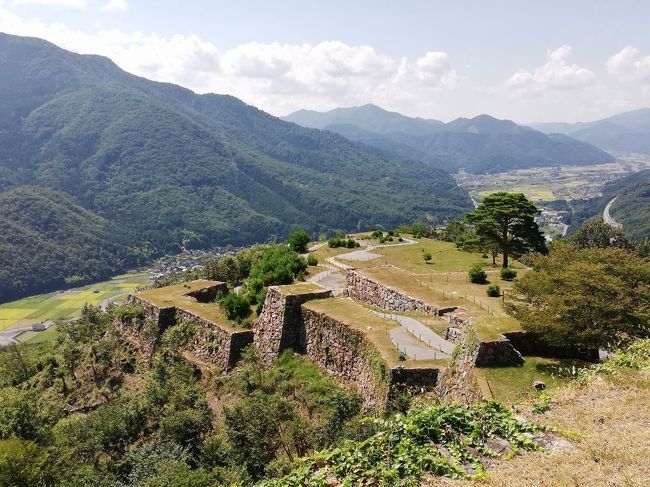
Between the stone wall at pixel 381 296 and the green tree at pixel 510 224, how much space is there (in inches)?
479

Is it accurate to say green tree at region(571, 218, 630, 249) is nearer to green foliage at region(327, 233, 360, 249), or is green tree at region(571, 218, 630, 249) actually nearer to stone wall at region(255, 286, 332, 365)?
green foliage at region(327, 233, 360, 249)

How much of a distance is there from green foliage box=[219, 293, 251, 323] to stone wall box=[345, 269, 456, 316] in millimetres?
7269

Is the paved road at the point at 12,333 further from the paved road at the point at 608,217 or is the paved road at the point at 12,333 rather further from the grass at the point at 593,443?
the paved road at the point at 608,217

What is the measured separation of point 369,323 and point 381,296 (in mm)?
6790

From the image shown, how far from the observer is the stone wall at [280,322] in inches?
1030

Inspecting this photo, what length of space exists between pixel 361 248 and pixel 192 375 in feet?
87.4

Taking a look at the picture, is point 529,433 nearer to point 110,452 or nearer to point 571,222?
point 110,452

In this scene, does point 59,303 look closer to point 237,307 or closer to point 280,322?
point 237,307

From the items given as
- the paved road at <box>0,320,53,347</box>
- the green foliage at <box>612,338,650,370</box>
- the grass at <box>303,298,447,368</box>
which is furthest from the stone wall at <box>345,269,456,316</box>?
the paved road at <box>0,320,53,347</box>

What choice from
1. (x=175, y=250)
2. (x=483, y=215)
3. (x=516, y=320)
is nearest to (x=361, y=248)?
(x=483, y=215)

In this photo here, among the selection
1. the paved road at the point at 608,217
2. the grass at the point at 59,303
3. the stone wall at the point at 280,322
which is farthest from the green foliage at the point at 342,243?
the paved road at the point at 608,217

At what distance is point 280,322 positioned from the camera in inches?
1038

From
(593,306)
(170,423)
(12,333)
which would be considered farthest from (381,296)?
(12,333)

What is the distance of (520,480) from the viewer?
7.84m
